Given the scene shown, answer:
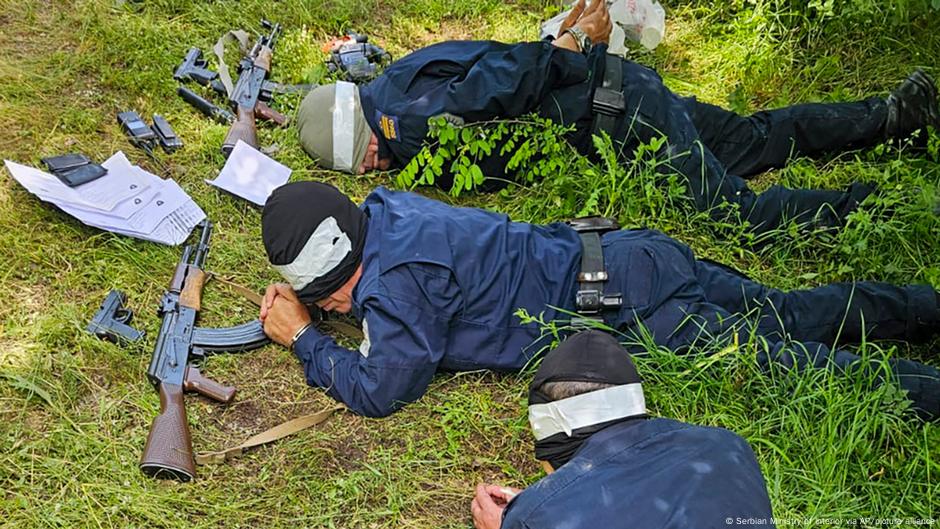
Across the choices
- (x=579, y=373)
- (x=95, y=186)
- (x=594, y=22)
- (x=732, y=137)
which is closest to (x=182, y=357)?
(x=95, y=186)

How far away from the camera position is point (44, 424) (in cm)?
336

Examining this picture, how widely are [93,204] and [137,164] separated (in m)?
0.62

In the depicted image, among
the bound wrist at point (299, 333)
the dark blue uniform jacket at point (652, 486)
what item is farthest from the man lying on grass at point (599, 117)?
the dark blue uniform jacket at point (652, 486)

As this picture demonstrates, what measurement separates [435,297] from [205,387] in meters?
1.12

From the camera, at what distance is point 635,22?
5734 millimetres

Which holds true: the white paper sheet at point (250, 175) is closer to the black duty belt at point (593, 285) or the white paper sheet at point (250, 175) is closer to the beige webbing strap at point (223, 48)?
the beige webbing strap at point (223, 48)

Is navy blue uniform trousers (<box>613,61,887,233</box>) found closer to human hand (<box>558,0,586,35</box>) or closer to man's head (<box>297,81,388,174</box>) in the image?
human hand (<box>558,0,586,35</box>)

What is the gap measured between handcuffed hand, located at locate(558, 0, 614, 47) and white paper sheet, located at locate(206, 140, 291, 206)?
198cm

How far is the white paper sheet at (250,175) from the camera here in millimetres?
4535

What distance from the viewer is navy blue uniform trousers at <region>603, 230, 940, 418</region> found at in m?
3.33


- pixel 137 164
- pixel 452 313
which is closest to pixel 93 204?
pixel 137 164

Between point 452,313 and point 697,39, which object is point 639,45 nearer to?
point 697,39

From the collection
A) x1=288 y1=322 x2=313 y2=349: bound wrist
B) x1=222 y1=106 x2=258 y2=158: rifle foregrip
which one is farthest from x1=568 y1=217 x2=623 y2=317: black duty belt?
x1=222 y1=106 x2=258 y2=158: rifle foregrip

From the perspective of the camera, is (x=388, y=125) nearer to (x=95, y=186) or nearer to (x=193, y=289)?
(x=193, y=289)
